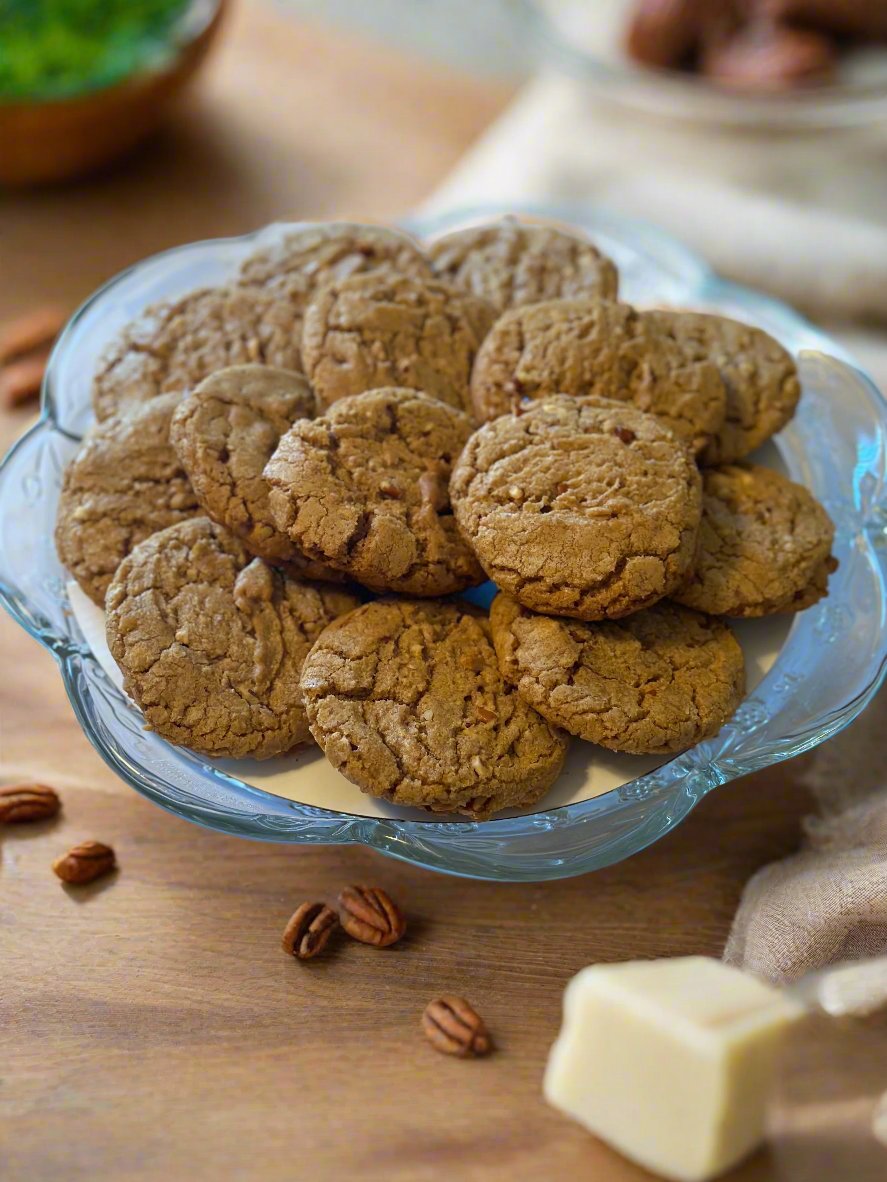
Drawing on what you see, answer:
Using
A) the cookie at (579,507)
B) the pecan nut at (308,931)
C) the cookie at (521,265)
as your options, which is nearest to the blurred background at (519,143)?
the cookie at (521,265)

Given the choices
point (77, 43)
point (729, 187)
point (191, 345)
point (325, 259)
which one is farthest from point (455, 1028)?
point (77, 43)

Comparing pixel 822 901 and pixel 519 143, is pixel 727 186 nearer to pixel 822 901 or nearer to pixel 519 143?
pixel 519 143

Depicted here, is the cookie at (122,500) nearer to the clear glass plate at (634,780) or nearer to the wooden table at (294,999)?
the clear glass plate at (634,780)

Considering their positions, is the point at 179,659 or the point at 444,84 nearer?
the point at 179,659

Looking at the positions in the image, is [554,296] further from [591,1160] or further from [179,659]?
[591,1160]

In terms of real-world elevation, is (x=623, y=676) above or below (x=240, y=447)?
below

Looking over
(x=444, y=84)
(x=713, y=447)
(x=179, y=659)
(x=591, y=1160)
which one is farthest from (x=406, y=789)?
(x=444, y=84)
